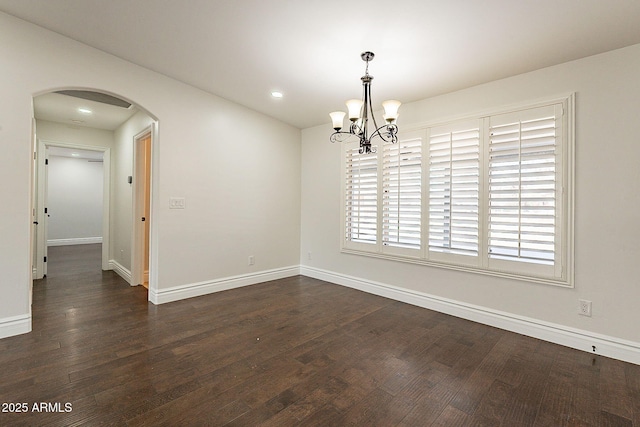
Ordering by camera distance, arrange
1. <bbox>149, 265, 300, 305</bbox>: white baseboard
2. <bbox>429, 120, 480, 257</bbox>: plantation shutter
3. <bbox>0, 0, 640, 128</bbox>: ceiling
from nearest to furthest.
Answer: <bbox>0, 0, 640, 128</bbox>: ceiling, <bbox>429, 120, 480, 257</bbox>: plantation shutter, <bbox>149, 265, 300, 305</bbox>: white baseboard

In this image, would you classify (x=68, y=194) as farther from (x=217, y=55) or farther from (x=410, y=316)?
(x=410, y=316)

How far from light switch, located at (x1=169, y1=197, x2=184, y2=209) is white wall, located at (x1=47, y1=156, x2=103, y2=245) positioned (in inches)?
299

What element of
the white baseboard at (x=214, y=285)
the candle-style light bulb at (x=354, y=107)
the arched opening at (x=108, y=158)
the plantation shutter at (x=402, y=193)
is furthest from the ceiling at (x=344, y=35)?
the white baseboard at (x=214, y=285)

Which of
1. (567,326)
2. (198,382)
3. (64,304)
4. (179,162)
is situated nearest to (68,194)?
(64,304)

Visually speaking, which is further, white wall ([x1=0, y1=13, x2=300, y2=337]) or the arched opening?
the arched opening

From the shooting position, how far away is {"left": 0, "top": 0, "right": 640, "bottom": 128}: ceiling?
2.08 meters

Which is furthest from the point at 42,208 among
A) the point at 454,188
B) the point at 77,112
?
the point at 454,188

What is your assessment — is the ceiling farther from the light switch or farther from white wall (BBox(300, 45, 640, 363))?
the light switch

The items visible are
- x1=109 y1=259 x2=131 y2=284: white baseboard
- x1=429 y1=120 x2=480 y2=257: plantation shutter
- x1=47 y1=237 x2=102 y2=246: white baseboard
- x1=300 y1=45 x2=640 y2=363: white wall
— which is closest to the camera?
x1=300 y1=45 x2=640 y2=363: white wall

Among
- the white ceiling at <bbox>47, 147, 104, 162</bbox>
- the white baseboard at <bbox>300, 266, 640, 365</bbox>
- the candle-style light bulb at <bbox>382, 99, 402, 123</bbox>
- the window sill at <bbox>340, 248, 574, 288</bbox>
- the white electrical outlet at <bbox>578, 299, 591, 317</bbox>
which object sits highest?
the white ceiling at <bbox>47, 147, 104, 162</bbox>

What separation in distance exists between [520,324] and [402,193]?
1.88 meters

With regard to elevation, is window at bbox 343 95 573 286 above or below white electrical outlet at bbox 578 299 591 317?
above

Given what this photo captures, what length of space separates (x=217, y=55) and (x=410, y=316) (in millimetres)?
3431

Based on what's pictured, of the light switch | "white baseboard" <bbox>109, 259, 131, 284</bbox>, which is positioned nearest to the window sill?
the light switch
